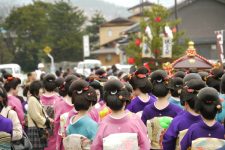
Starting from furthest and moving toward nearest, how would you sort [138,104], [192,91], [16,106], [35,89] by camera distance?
1. [35,89]
2. [16,106]
3. [138,104]
4. [192,91]

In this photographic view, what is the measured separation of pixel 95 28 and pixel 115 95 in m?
77.8

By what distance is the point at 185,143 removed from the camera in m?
5.25

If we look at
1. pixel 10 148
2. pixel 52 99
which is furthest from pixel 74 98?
pixel 52 99

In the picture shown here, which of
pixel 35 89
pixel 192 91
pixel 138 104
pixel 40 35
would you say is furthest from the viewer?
pixel 40 35

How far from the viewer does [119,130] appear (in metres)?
5.46

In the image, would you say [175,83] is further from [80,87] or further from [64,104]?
[64,104]

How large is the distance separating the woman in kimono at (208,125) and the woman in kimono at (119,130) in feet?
2.11

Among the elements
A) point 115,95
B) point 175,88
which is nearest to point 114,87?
point 115,95

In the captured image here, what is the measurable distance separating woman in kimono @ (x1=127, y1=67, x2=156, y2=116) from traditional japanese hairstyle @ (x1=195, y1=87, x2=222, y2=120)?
2293mm

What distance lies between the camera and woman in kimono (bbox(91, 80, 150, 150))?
5434 millimetres

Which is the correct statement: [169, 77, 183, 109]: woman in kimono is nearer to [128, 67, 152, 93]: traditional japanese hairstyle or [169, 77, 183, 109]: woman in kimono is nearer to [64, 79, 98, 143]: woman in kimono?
[128, 67, 152, 93]: traditional japanese hairstyle

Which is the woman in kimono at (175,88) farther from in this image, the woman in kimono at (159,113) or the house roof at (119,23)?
the house roof at (119,23)

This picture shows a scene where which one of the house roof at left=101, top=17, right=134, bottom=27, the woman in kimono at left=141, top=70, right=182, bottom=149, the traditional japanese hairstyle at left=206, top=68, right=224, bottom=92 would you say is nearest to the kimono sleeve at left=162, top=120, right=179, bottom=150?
the woman in kimono at left=141, top=70, right=182, bottom=149

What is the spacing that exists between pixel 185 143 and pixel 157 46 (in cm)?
1661
